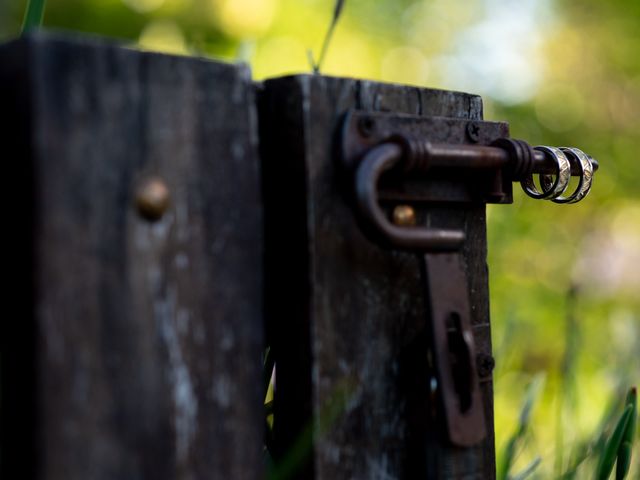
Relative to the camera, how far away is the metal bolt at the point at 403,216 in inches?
32.3

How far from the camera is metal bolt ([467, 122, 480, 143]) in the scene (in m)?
0.89

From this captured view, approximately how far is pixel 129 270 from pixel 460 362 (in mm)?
342

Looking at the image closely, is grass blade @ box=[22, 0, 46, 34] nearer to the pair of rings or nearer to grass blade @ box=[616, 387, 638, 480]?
the pair of rings

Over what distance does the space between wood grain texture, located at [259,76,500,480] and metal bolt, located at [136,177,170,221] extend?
148mm

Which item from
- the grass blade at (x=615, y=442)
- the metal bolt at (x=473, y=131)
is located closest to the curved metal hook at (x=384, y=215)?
the metal bolt at (x=473, y=131)

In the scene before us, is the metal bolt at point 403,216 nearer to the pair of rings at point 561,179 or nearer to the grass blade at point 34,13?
the pair of rings at point 561,179

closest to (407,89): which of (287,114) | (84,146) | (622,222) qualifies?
(287,114)

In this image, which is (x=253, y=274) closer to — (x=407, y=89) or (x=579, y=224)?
(x=407, y=89)

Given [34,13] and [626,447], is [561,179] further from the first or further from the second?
[34,13]

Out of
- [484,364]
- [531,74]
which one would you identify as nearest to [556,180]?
[484,364]

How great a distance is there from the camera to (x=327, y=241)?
2.57 ft

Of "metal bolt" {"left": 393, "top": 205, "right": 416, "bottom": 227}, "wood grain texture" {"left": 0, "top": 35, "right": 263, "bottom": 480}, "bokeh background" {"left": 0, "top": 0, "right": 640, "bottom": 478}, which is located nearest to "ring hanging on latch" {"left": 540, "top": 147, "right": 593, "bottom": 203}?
"metal bolt" {"left": 393, "top": 205, "right": 416, "bottom": 227}

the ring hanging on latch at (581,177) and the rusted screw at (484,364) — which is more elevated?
the ring hanging on latch at (581,177)

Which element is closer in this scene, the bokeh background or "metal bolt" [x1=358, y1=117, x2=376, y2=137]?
"metal bolt" [x1=358, y1=117, x2=376, y2=137]
